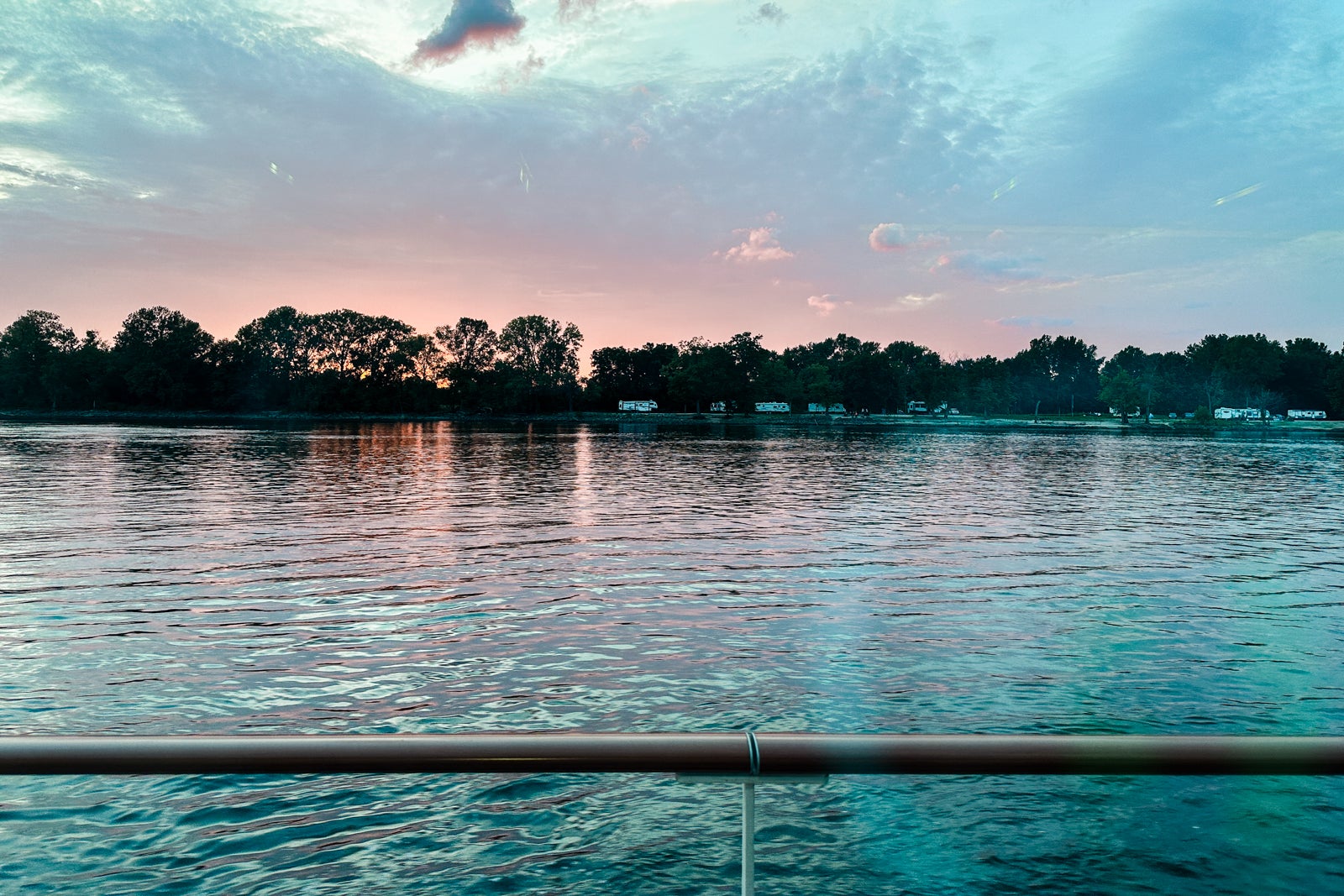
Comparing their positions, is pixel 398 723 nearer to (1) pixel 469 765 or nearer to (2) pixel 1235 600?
(1) pixel 469 765

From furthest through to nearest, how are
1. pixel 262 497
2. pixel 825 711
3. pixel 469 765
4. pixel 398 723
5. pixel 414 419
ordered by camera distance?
1. pixel 414 419
2. pixel 262 497
3. pixel 825 711
4. pixel 398 723
5. pixel 469 765

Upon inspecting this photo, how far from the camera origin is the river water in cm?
674

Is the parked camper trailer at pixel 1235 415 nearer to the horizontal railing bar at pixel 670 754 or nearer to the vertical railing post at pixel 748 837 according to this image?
the horizontal railing bar at pixel 670 754

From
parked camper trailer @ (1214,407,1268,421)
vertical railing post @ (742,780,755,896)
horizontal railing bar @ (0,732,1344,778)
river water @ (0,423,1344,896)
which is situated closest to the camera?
horizontal railing bar @ (0,732,1344,778)

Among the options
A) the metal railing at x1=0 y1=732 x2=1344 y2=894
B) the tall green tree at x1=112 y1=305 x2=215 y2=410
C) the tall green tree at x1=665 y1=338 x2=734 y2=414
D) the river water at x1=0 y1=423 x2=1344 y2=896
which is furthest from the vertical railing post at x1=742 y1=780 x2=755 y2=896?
the tall green tree at x1=112 y1=305 x2=215 y2=410

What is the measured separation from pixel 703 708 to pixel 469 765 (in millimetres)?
7774

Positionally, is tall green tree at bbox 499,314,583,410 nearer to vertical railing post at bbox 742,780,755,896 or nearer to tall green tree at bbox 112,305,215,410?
tall green tree at bbox 112,305,215,410

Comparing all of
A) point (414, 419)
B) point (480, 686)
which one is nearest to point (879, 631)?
point (480, 686)

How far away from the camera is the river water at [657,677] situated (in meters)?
6.74

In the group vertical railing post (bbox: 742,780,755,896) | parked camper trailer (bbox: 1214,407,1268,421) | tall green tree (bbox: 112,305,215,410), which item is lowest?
vertical railing post (bbox: 742,780,755,896)

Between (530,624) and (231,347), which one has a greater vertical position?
(231,347)

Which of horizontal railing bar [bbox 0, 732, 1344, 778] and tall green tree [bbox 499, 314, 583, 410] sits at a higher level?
tall green tree [bbox 499, 314, 583, 410]

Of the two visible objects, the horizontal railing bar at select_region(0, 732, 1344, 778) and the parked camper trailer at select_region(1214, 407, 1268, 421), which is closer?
the horizontal railing bar at select_region(0, 732, 1344, 778)

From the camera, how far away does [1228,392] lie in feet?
654
